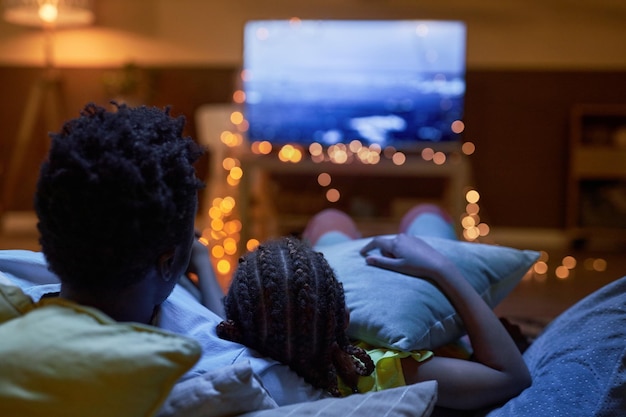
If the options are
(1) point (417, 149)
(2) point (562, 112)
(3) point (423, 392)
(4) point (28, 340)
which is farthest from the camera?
(2) point (562, 112)

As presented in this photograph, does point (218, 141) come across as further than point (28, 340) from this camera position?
Yes

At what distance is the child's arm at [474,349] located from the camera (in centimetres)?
96

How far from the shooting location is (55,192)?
662 millimetres

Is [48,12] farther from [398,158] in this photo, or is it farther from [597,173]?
[597,173]

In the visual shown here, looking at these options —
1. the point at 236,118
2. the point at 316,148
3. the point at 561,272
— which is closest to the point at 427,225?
the point at 561,272

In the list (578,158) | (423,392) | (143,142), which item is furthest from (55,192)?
(578,158)

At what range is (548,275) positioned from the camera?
3.41m

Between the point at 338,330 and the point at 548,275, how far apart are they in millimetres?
2741

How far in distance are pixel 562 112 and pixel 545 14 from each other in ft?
2.00

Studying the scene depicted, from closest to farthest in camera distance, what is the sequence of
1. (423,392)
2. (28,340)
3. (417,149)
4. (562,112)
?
(28,340) < (423,392) < (417,149) < (562,112)

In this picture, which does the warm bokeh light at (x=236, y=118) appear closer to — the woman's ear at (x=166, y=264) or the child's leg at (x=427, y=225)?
the child's leg at (x=427, y=225)

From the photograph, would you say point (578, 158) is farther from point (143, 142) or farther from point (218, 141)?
point (143, 142)

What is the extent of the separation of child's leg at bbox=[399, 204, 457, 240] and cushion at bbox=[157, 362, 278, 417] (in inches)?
34.5

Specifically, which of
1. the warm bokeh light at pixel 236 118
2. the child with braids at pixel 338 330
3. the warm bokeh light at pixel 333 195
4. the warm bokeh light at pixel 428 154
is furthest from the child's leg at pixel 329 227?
the warm bokeh light at pixel 333 195
